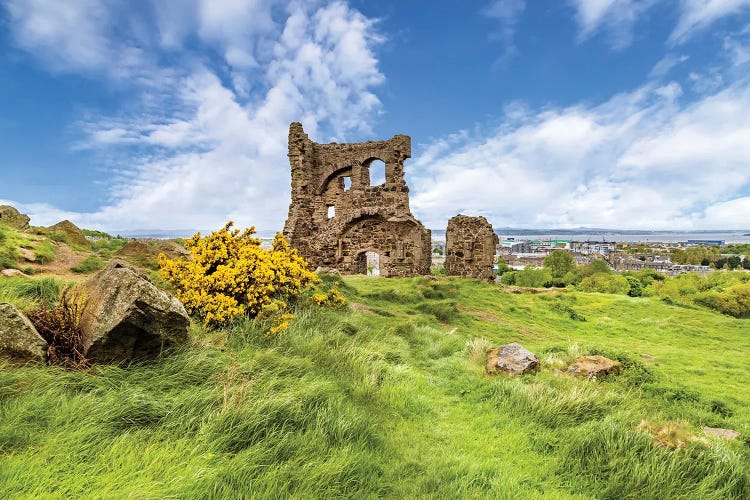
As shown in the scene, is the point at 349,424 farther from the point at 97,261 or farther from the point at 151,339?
the point at 97,261

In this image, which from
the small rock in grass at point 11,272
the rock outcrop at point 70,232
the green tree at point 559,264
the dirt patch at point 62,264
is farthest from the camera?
the green tree at point 559,264

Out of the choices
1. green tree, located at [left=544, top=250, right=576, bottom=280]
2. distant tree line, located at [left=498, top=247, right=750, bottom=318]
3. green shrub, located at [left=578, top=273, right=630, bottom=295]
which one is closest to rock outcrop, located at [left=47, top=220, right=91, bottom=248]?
distant tree line, located at [left=498, top=247, right=750, bottom=318]

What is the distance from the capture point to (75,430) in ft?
9.73

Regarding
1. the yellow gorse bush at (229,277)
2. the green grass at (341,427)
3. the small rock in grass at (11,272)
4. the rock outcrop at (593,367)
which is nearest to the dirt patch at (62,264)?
the small rock in grass at (11,272)

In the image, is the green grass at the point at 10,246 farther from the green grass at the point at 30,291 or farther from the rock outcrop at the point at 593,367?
the rock outcrop at the point at 593,367

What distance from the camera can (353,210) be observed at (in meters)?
21.9

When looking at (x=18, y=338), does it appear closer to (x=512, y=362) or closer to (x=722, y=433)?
(x=512, y=362)

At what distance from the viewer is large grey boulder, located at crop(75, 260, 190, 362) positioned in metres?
4.02

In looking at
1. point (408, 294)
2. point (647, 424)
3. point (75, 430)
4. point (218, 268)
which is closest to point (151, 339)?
point (75, 430)

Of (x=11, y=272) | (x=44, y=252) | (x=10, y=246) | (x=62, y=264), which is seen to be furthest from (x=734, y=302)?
(x=10, y=246)

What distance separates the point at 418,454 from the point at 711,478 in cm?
283

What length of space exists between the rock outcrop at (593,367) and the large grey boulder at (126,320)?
21.8ft

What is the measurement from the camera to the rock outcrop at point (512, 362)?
6.36m

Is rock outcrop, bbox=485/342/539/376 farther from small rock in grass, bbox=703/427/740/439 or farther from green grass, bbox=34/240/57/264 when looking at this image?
green grass, bbox=34/240/57/264
